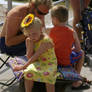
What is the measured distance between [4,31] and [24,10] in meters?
0.41

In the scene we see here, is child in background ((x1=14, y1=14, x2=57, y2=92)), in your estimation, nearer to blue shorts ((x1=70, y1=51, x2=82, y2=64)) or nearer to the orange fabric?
the orange fabric

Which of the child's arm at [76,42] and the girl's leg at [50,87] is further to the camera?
the child's arm at [76,42]

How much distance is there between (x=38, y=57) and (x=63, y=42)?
40cm

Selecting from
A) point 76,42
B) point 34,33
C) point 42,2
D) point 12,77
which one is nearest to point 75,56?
point 76,42

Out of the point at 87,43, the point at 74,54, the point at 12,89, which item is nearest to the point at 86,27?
the point at 87,43

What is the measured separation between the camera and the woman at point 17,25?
364 cm

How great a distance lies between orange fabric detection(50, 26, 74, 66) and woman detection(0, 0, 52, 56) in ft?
1.03

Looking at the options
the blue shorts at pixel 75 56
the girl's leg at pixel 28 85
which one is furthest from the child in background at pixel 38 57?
the blue shorts at pixel 75 56

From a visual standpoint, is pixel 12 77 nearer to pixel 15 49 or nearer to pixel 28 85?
pixel 15 49

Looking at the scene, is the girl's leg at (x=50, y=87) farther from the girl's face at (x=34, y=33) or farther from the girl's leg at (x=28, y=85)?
the girl's face at (x=34, y=33)

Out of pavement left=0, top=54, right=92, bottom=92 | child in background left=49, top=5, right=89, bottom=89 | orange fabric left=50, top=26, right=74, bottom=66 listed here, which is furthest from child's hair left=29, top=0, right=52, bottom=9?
pavement left=0, top=54, right=92, bottom=92

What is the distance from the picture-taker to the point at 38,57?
338 centimetres

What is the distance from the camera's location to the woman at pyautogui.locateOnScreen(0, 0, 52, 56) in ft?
11.9

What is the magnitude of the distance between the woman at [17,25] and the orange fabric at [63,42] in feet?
1.03
